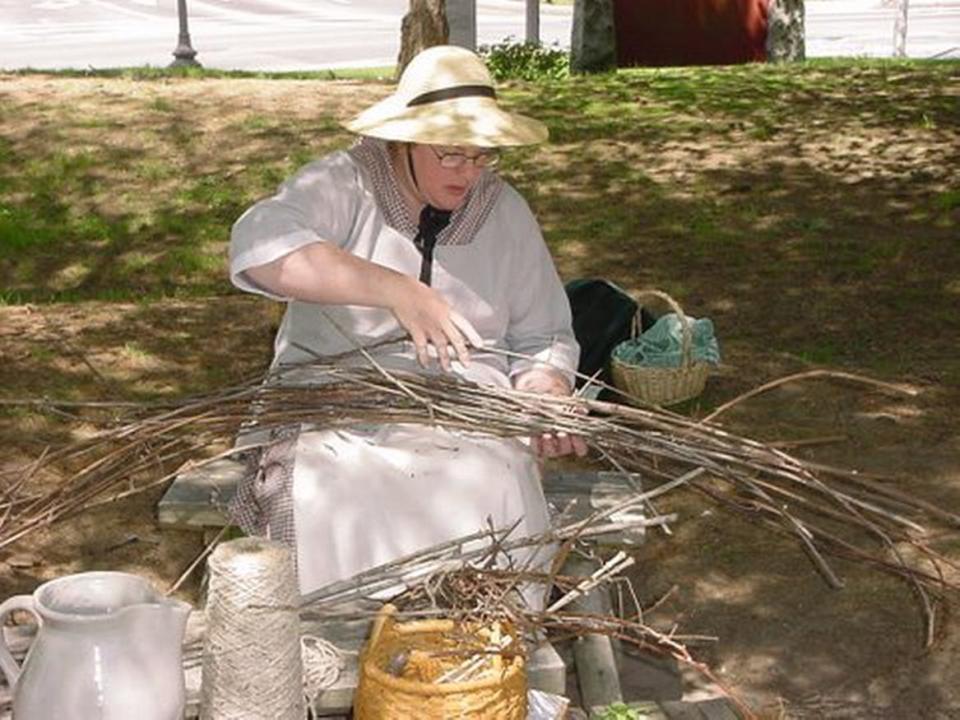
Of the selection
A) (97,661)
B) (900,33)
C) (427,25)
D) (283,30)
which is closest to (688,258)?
(427,25)

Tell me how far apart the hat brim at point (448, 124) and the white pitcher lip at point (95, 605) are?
4.99ft

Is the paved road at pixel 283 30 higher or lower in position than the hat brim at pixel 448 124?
lower

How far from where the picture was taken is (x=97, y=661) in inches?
96.4

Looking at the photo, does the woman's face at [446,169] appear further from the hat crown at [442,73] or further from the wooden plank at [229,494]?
the wooden plank at [229,494]

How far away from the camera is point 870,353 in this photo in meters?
7.53

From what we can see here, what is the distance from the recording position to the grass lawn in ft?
16.5

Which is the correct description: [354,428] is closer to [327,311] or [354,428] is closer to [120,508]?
[327,311]

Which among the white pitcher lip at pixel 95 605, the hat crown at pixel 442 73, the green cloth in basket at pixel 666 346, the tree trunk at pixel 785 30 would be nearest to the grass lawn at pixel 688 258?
the green cloth in basket at pixel 666 346

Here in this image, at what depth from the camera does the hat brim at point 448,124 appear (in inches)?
150

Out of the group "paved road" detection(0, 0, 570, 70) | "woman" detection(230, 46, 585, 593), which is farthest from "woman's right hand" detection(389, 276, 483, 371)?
"paved road" detection(0, 0, 570, 70)

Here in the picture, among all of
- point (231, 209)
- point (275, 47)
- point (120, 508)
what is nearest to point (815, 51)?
point (275, 47)

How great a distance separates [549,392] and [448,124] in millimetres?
663

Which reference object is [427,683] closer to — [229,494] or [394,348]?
[394,348]

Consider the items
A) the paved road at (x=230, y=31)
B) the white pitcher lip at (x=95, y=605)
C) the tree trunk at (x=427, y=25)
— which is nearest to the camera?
the white pitcher lip at (x=95, y=605)
